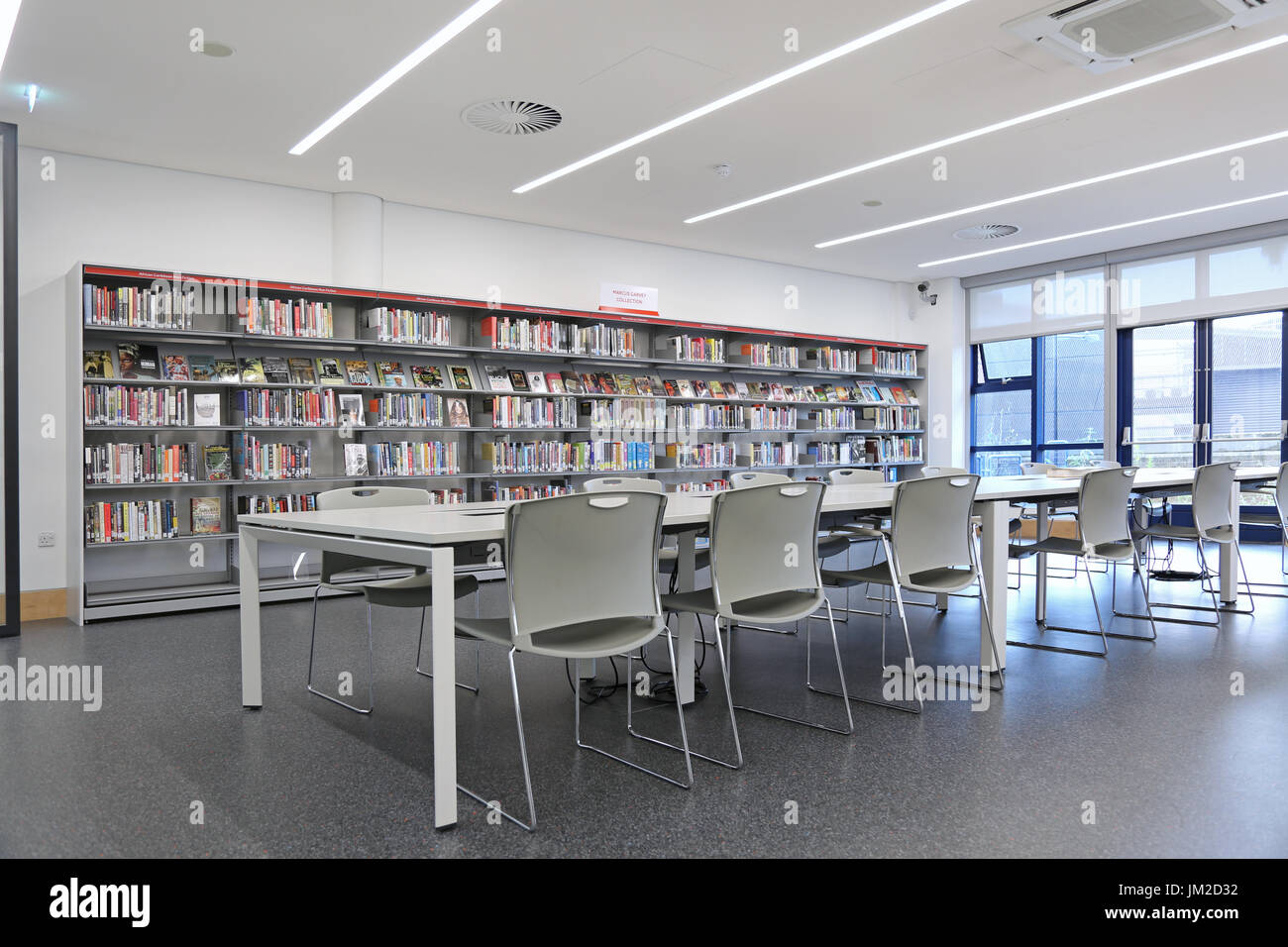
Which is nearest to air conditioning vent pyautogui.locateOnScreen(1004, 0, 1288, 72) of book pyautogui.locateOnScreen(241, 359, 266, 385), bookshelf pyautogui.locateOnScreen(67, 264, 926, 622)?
bookshelf pyautogui.locateOnScreen(67, 264, 926, 622)

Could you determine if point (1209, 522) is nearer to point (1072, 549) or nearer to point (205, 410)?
point (1072, 549)

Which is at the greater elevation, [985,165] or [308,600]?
[985,165]

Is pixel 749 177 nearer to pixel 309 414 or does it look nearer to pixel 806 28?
pixel 806 28

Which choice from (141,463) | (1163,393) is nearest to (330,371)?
(141,463)

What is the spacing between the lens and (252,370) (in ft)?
18.6

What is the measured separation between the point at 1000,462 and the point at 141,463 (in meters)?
8.74

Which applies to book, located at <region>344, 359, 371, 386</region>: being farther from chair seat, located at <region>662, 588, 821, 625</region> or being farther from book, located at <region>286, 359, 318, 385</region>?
chair seat, located at <region>662, 588, 821, 625</region>

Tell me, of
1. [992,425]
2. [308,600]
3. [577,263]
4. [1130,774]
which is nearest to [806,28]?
[1130,774]

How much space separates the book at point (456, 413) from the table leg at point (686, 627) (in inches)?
135

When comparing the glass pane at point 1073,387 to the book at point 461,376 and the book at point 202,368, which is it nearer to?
the book at point 461,376

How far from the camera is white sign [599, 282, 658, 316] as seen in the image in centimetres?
730

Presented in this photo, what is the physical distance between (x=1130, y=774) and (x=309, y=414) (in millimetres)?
5173

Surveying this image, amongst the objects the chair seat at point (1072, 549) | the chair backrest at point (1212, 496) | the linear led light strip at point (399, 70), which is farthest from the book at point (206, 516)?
the chair backrest at point (1212, 496)
